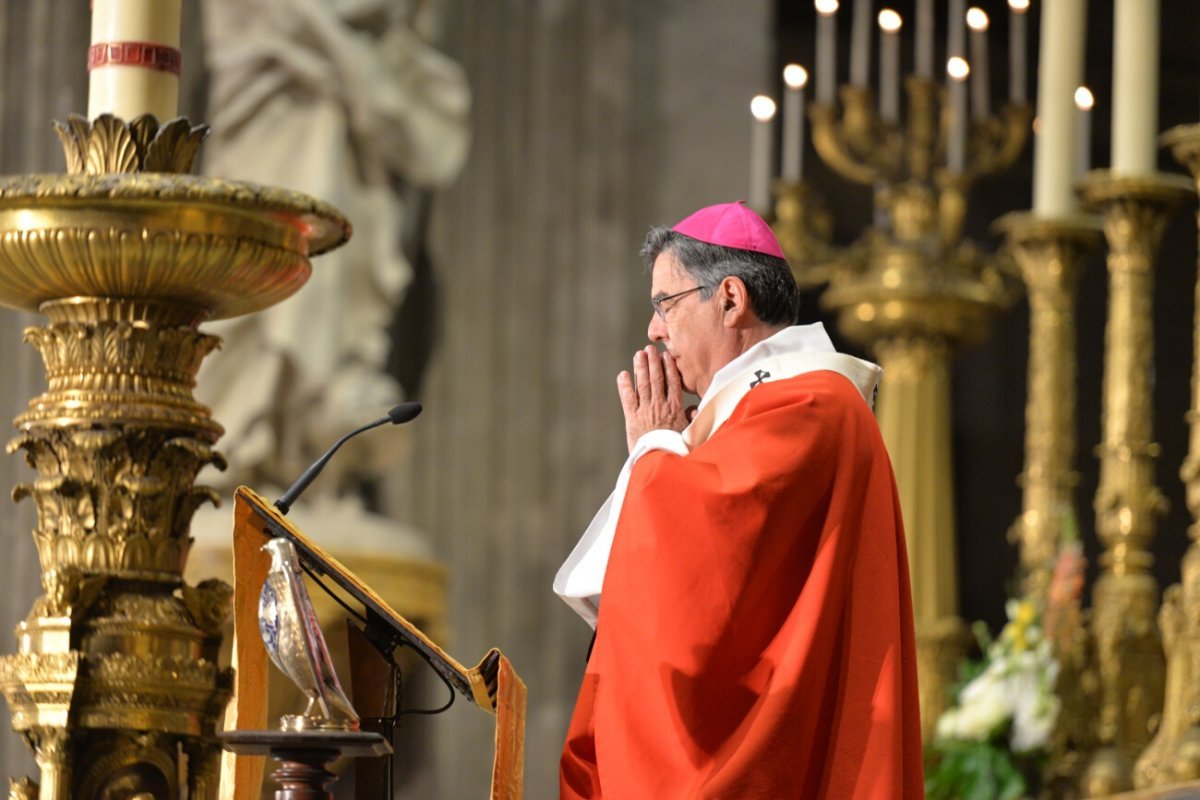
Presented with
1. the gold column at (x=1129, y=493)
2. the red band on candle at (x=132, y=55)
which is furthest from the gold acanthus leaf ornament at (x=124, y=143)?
the gold column at (x=1129, y=493)

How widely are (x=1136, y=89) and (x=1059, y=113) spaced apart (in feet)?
1.90

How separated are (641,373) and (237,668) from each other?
2.23 ft

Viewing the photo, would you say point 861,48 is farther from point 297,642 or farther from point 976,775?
point 297,642

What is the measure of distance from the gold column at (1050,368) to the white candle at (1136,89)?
0.50m

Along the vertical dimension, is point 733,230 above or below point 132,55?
below

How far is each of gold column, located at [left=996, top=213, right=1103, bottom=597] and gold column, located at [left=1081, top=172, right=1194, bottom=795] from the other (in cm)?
56

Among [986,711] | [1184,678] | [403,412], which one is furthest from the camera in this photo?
[986,711]

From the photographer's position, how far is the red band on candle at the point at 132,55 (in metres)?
3.17

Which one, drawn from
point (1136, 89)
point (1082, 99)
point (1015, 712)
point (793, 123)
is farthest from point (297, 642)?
point (793, 123)

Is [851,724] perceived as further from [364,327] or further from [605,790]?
[364,327]

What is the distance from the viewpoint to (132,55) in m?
3.17

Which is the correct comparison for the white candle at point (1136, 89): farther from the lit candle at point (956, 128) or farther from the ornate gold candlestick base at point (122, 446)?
the ornate gold candlestick base at point (122, 446)

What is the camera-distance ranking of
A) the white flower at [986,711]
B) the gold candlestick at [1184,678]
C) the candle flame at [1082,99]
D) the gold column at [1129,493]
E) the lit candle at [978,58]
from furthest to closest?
the lit candle at [978,58], the candle flame at [1082,99], the white flower at [986,711], the gold column at [1129,493], the gold candlestick at [1184,678]

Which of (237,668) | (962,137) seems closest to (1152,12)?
(962,137)
